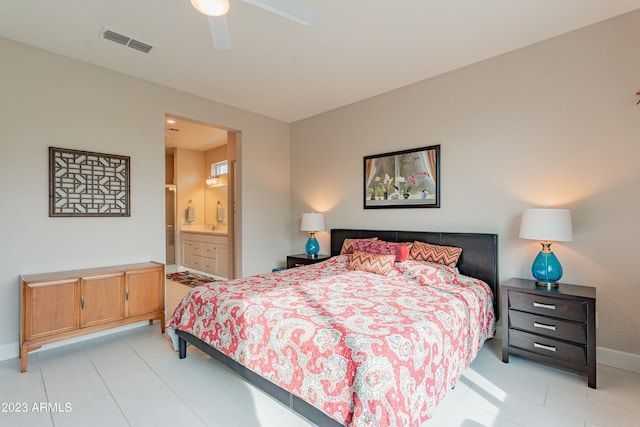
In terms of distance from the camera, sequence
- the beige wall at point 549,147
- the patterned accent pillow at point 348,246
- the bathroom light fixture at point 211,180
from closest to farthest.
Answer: the beige wall at point 549,147, the patterned accent pillow at point 348,246, the bathroom light fixture at point 211,180

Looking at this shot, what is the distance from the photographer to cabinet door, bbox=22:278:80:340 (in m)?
2.62

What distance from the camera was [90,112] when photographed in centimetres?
333

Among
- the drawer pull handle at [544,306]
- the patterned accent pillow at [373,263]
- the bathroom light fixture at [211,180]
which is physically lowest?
the drawer pull handle at [544,306]

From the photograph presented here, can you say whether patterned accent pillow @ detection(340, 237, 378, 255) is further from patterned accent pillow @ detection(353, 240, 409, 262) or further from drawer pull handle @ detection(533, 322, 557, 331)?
drawer pull handle @ detection(533, 322, 557, 331)

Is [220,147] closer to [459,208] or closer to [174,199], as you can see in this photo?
[174,199]

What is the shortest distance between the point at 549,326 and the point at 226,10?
3.25 meters

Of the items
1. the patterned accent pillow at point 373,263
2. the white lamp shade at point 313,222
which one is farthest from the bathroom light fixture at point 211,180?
the patterned accent pillow at point 373,263

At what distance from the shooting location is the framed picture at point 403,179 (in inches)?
143

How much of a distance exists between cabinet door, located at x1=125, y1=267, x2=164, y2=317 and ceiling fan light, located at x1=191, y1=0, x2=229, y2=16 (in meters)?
2.61

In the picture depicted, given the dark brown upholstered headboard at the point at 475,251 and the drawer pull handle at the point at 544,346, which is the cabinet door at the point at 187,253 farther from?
the drawer pull handle at the point at 544,346

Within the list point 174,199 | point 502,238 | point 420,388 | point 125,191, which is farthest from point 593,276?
point 174,199

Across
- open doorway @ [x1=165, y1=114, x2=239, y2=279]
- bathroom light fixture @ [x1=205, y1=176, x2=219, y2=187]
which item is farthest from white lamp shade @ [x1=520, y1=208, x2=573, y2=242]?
bathroom light fixture @ [x1=205, y1=176, x2=219, y2=187]

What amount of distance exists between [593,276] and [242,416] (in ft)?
9.93

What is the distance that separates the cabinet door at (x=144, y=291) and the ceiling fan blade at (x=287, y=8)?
2816 millimetres
